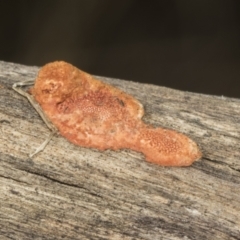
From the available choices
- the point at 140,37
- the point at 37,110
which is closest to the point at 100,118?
the point at 37,110

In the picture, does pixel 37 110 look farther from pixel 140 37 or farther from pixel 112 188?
pixel 140 37

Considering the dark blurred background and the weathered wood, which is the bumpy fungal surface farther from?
the dark blurred background

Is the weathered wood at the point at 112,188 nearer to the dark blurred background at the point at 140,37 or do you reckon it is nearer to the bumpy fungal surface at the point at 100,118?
the bumpy fungal surface at the point at 100,118

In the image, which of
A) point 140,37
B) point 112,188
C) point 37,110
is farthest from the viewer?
point 140,37

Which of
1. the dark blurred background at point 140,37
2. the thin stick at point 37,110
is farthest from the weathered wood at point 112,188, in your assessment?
the dark blurred background at point 140,37

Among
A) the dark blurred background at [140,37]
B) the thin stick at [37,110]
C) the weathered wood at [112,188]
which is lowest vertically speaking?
the weathered wood at [112,188]

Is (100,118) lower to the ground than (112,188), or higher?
higher
